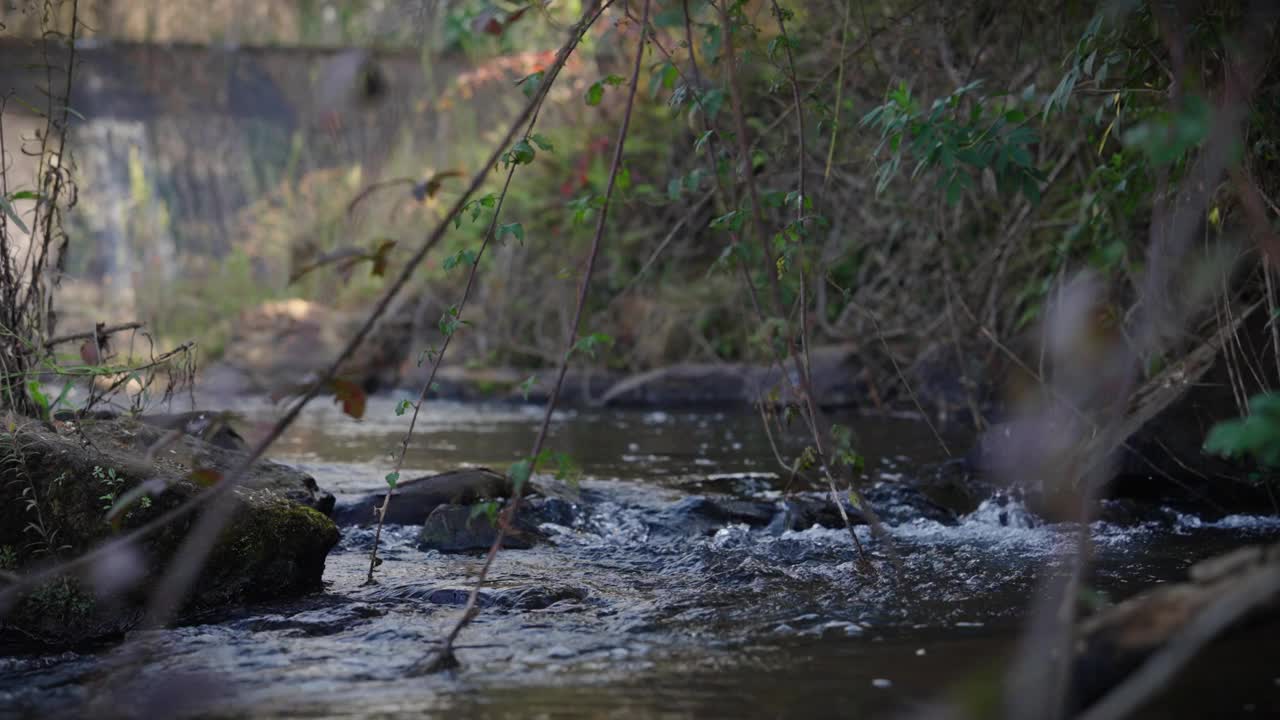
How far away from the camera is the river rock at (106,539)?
2.84m

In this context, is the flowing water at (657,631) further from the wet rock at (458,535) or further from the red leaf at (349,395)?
the red leaf at (349,395)

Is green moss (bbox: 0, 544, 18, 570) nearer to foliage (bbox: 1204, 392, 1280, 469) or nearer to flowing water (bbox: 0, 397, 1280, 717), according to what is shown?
flowing water (bbox: 0, 397, 1280, 717)

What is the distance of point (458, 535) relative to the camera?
12.7 feet

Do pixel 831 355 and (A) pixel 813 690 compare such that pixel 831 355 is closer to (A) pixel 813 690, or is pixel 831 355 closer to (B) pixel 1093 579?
(B) pixel 1093 579

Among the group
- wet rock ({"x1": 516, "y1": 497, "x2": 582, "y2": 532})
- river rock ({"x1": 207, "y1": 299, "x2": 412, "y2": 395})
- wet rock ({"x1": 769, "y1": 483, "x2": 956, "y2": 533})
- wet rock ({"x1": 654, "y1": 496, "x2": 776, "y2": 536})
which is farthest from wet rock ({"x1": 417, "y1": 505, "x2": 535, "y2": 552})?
river rock ({"x1": 207, "y1": 299, "x2": 412, "y2": 395})

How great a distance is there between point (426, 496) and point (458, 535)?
0.44 meters

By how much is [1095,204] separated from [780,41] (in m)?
1.75

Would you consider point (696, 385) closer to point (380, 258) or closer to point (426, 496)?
point (426, 496)

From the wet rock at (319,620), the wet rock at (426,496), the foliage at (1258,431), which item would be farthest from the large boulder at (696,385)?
the foliage at (1258,431)

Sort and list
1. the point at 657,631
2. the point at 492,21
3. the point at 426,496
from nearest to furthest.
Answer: the point at 492,21 → the point at 657,631 → the point at 426,496

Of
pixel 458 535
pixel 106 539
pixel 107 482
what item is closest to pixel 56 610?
pixel 106 539

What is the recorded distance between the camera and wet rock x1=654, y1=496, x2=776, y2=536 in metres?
4.05

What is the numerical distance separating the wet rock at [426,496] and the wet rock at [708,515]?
0.63 meters

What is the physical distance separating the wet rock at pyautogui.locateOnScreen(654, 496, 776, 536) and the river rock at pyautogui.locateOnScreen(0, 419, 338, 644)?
50.3 inches
